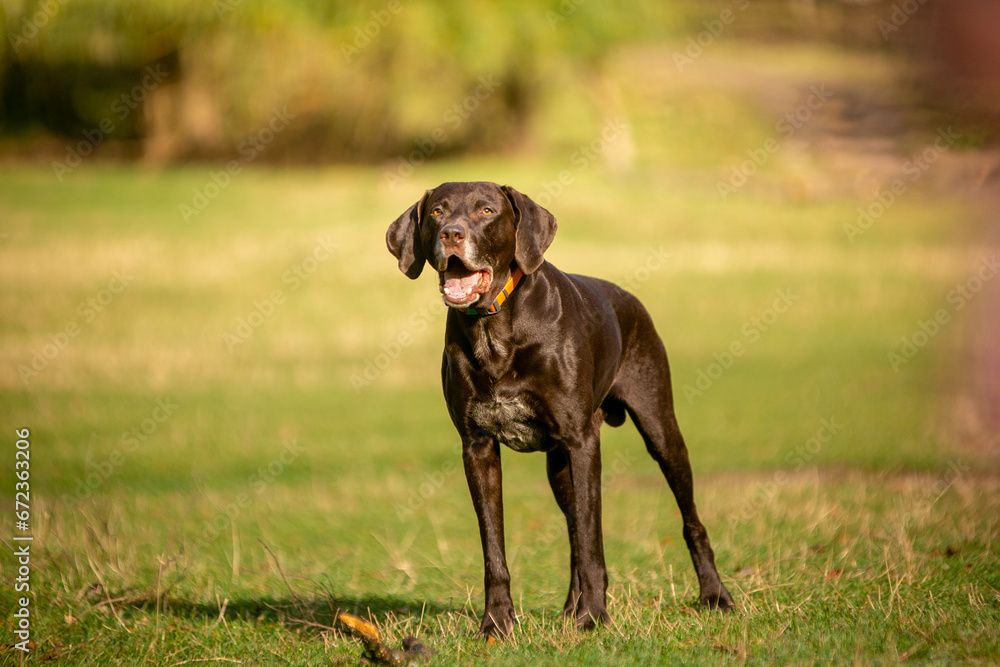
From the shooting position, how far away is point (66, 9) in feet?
95.6

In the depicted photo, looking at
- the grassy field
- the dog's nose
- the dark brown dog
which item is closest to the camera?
the dog's nose

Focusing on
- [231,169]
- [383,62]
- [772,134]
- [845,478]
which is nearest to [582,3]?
[383,62]

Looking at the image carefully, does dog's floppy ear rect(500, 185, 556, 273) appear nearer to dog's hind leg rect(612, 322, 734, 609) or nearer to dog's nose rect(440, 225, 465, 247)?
Result: dog's nose rect(440, 225, 465, 247)

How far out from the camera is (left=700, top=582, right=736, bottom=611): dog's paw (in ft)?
20.4

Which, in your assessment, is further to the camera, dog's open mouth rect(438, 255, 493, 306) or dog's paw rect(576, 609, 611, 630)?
dog's paw rect(576, 609, 611, 630)

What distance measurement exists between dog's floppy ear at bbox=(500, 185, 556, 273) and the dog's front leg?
934mm

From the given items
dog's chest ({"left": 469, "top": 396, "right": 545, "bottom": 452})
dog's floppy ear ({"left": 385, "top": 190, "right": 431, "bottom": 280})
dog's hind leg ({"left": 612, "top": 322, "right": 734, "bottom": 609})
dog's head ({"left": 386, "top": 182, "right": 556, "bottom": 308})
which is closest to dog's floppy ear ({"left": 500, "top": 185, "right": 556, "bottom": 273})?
dog's head ({"left": 386, "top": 182, "right": 556, "bottom": 308})

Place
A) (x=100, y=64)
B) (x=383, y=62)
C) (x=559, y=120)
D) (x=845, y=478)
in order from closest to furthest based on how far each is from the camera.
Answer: (x=845, y=478) < (x=383, y=62) < (x=100, y=64) < (x=559, y=120)

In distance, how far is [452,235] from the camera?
5332 millimetres

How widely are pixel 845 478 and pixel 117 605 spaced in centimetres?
719

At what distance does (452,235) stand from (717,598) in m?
2.60

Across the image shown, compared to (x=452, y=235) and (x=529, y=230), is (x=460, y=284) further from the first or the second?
(x=529, y=230)

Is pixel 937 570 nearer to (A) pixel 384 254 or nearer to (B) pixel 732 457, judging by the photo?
(B) pixel 732 457

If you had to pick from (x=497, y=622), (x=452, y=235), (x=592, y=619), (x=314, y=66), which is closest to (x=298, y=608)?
(x=497, y=622)
